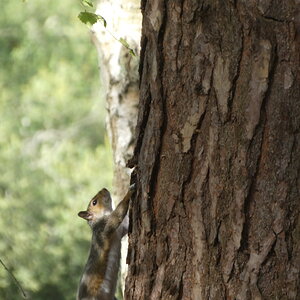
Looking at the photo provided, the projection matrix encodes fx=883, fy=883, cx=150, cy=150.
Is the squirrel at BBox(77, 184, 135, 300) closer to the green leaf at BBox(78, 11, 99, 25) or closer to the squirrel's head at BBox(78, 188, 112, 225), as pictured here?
the squirrel's head at BBox(78, 188, 112, 225)

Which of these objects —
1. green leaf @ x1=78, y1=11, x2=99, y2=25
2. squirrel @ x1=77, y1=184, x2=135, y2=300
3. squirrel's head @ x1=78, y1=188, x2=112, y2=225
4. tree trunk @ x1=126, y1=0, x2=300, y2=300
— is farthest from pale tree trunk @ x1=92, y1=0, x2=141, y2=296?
tree trunk @ x1=126, y1=0, x2=300, y2=300

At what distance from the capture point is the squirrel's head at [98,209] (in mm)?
4355

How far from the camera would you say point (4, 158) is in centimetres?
1109

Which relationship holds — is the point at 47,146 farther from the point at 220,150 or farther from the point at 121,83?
the point at 220,150

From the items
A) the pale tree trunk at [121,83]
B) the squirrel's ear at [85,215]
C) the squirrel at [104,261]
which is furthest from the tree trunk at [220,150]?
the pale tree trunk at [121,83]

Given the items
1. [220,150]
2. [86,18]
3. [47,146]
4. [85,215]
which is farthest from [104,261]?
[47,146]

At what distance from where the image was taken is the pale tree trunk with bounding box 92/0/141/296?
5.67 meters

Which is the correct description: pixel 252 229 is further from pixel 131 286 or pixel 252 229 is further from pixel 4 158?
pixel 4 158

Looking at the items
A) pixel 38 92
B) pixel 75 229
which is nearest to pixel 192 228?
pixel 75 229

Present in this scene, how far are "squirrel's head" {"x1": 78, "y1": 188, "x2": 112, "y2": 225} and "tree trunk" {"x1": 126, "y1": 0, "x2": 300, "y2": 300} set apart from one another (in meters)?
1.84

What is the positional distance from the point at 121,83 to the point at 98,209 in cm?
152

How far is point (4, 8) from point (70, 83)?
2.77 metres

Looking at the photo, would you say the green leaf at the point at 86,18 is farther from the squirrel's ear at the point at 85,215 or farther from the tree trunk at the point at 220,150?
the squirrel's ear at the point at 85,215

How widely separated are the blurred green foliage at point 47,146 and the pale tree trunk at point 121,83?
130 inches
